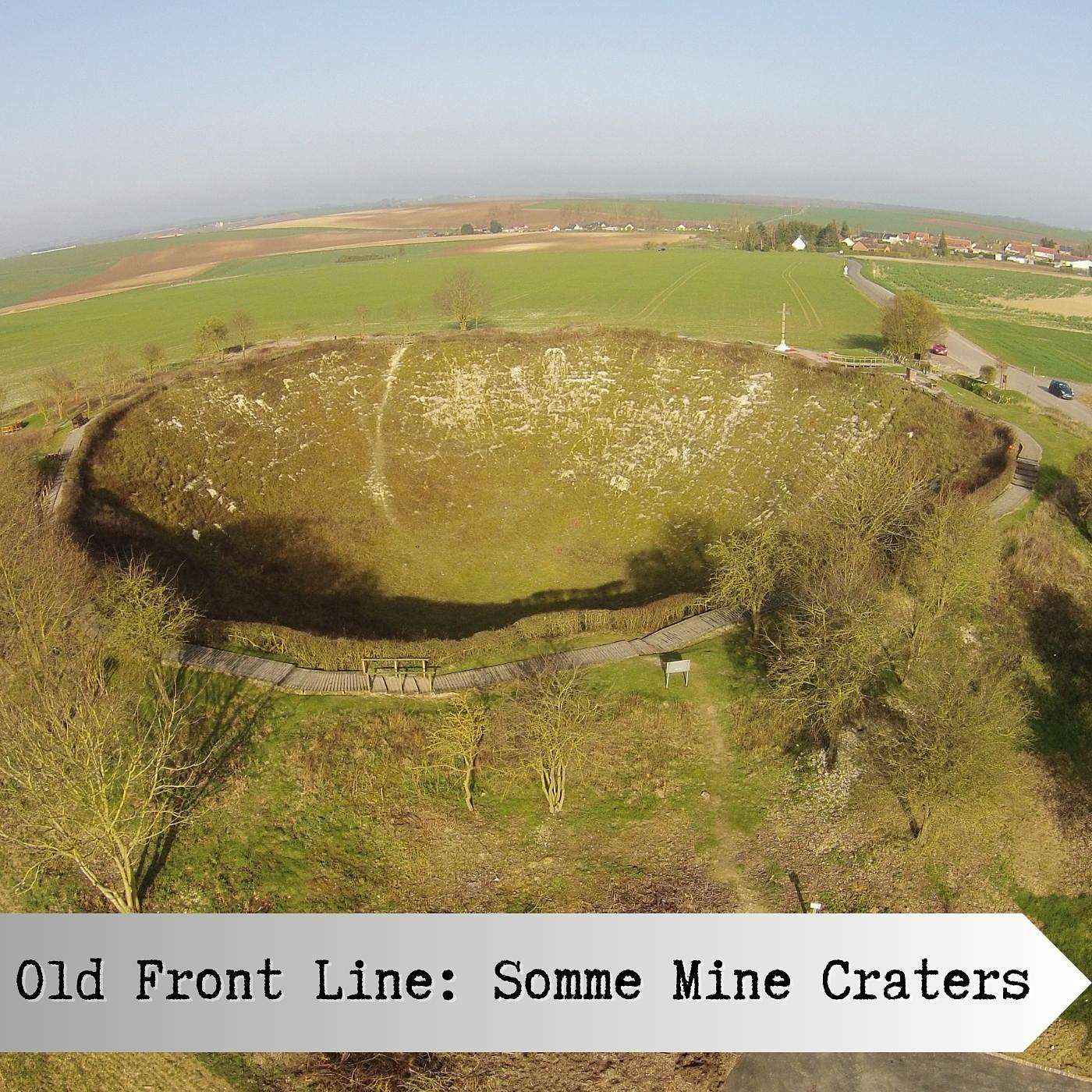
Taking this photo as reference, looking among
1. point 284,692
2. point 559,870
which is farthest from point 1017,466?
point 284,692

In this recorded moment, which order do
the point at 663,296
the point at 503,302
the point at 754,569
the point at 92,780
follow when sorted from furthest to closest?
the point at 663,296
the point at 503,302
the point at 754,569
the point at 92,780

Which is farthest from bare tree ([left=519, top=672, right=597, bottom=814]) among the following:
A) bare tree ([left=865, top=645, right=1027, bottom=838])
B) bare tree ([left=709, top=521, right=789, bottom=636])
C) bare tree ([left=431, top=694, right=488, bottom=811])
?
bare tree ([left=865, top=645, right=1027, bottom=838])

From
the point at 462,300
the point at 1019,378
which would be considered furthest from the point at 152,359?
the point at 1019,378

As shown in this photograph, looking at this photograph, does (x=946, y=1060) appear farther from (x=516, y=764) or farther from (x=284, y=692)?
(x=284, y=692)

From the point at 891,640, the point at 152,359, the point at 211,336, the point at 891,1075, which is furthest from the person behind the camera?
the point at 211,336

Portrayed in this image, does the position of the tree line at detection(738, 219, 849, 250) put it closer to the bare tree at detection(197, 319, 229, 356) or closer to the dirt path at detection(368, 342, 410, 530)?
the dirt path at detection(368, 342, 410, 530)

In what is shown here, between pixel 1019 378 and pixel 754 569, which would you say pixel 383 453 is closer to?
pixel 754 569
